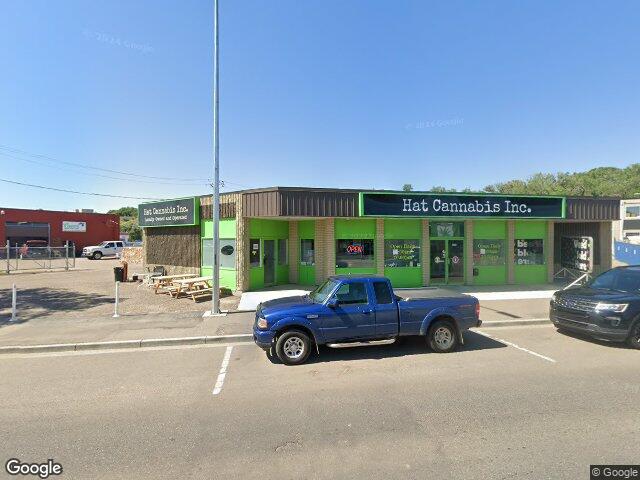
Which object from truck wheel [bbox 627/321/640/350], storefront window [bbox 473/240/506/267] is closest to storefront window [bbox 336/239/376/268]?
storefront window [bbox 473/240/506/267]

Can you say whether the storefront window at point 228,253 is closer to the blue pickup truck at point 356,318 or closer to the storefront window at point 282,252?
the storefront window at point 282,252

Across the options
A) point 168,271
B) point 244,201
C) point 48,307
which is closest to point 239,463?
point 244,201

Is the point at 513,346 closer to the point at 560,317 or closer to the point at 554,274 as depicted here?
the point at 560,317

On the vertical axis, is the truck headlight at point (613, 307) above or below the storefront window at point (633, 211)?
below

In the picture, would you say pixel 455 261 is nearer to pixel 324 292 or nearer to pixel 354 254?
pixel 354 254

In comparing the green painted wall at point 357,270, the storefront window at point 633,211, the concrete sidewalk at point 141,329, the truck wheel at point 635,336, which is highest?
the storefront window at point 633,211

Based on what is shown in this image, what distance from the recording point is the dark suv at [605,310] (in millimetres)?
6840

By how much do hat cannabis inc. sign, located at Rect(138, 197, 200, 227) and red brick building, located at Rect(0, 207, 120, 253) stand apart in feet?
88.5

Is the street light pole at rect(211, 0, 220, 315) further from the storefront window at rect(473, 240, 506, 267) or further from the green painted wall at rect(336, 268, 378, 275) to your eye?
the storefront window at rect(473, 240, 506, 267)

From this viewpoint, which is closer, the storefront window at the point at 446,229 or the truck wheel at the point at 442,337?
the truck wheel at the point at 442,337

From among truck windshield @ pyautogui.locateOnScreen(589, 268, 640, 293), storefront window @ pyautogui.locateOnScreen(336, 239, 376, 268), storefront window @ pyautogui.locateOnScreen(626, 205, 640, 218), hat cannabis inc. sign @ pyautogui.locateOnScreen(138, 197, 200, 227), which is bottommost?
truck windshield @ pyautogui.locateOnScreen(589, 268, 640, 293)

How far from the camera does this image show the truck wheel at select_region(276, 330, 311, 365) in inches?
244

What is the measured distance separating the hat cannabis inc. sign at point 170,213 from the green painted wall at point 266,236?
127 inches

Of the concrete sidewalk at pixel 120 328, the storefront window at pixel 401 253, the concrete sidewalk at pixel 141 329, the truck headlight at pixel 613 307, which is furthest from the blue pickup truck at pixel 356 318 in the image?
the storefront window at pixel 401 253
